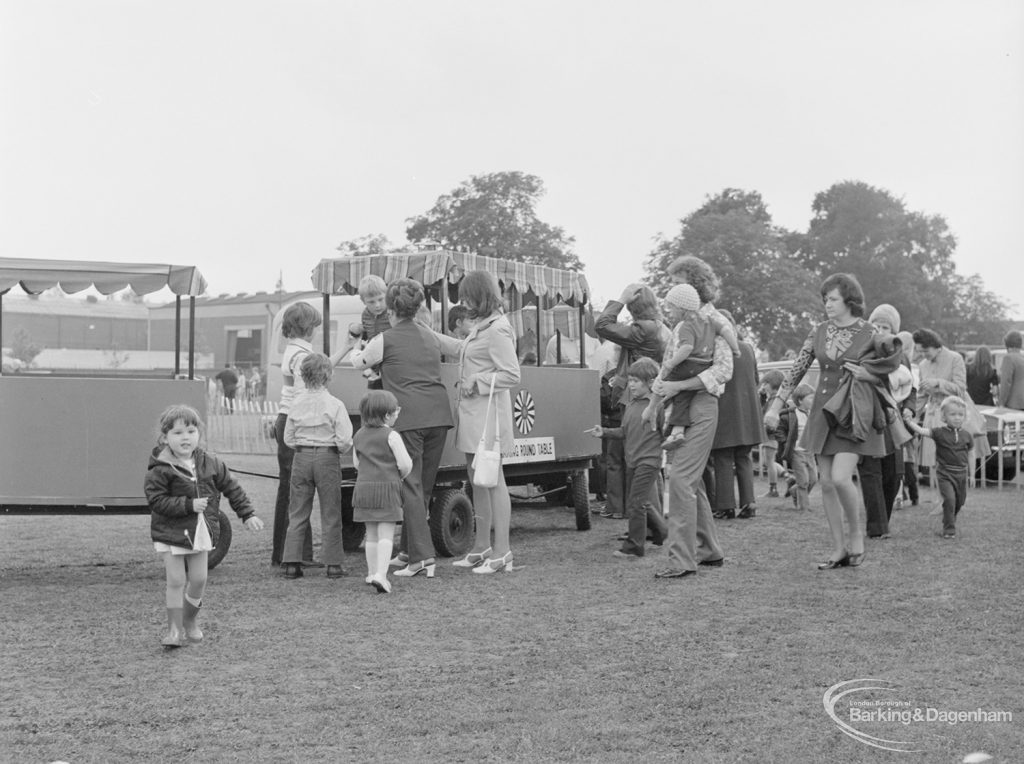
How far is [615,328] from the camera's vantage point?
973 centimetres

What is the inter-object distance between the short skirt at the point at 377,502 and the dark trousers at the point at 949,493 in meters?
4.68

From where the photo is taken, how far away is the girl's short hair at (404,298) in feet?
27.1

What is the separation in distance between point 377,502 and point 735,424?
3.61 m

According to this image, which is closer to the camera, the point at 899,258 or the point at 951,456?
the point at 951,456

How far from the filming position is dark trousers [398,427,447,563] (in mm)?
8102

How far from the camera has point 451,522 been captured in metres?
9.26

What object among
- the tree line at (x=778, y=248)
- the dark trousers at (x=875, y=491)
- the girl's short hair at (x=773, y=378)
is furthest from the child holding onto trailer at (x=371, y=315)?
the tree line at (x=778, y=248)

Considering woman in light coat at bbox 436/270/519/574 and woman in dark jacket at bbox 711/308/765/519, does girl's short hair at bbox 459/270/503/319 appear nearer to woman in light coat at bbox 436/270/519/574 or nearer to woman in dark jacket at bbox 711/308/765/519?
woman in light coat at bbox 436/270/519/574

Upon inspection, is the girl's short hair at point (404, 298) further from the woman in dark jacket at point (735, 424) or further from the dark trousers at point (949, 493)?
the dark trousers at point (949, 493)

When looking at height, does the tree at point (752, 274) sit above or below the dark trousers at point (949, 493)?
above

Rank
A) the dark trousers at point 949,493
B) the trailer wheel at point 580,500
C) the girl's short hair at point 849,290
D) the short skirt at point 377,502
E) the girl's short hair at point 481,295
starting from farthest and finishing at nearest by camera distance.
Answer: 1. the trailer wheel at point 580,500
2. the dark trousers at point 949,493
3. the girl's short hair at point 481,295
4. the girl's short hair at point 849,290
5. the short skirt at point 377,502

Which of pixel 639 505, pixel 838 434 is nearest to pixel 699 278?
pixel 838 434

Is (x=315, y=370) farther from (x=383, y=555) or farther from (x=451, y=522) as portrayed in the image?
(x=451, y=522)

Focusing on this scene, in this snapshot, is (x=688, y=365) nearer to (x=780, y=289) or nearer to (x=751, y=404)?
(x=751, y=404)
